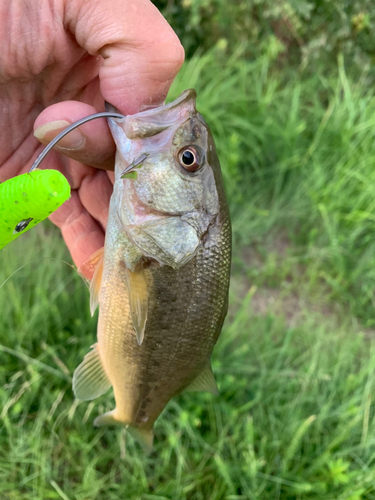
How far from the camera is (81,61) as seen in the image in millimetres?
Answer: 1692

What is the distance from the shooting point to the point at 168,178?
1.39 metres

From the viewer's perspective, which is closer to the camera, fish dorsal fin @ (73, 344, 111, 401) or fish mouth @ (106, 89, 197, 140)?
fish mouth @ (106, 89, 197, 140)

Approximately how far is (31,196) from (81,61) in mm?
1079

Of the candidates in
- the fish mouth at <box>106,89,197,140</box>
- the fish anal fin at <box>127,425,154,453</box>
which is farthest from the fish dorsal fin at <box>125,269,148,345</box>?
the fish anal fin at <box>127,425,154,453</box>

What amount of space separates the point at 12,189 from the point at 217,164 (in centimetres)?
80

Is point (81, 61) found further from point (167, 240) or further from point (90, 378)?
point (90, 378)

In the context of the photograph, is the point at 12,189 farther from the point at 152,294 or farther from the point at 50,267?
the point at 50,267

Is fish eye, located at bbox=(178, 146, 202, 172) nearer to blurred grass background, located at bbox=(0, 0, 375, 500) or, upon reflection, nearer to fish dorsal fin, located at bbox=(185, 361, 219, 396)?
blurred grass background, located at bbox=(0, 0, 375, 500)

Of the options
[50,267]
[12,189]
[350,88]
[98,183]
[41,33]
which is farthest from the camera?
[350,88]

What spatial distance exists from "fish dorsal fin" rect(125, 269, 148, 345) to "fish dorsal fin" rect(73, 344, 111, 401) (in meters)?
0.42

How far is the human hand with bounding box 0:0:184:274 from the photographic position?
1.42 meters

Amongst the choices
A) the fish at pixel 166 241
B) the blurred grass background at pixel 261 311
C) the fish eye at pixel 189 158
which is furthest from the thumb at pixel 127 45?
the blurred grass background at pixel 261 311

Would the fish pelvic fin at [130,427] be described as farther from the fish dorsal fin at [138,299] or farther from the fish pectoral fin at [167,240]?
the fish pectoral fin at [167,240]

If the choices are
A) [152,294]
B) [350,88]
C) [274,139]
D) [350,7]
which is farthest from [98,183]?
[350,7]
